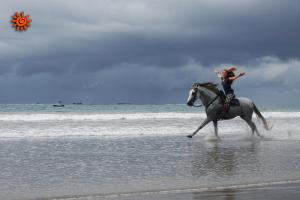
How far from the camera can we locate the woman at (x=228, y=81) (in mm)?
18672

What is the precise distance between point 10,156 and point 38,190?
515 centimetres

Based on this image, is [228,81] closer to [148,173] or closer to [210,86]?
[210,86]

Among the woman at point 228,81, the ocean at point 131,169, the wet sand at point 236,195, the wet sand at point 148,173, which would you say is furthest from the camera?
the woman at point 228,81

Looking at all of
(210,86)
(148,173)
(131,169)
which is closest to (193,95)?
(210,86)

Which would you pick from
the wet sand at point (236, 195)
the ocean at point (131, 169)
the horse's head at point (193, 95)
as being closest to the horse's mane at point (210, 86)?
the horse's head at point (193, 95)

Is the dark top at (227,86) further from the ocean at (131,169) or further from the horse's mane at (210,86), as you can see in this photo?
the ocean at (131,169)

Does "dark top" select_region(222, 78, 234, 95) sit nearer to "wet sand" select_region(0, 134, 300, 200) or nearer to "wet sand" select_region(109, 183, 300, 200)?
"wet sand" select_region(0, 134, 300, 200)

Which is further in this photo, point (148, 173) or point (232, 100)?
point (232, 100)

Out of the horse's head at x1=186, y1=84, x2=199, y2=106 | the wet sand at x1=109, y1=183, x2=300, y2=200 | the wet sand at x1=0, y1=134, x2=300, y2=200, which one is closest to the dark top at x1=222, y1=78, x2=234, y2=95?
the horse's head at x1=186, y1=84, x2=199, y2=106

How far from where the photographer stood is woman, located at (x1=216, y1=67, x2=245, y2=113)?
18.7 meters

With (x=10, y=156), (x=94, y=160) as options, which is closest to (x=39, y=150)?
(x=10, y=156)

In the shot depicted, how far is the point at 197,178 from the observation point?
28.3ft

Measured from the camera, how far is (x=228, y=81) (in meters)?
18.8

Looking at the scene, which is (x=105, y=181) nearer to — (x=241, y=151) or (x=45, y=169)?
(x=45, y=169)
